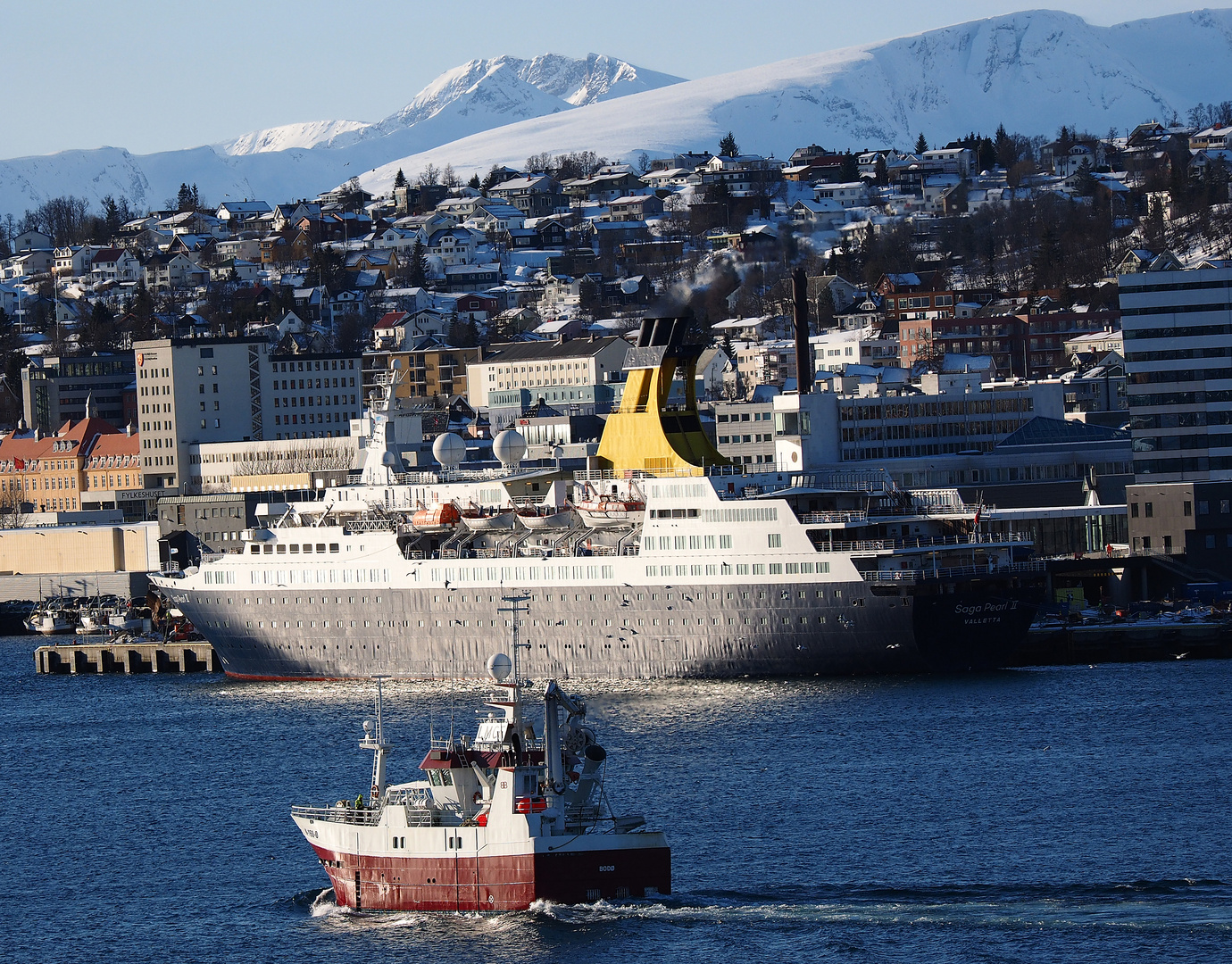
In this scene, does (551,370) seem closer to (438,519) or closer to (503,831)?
(438,519)

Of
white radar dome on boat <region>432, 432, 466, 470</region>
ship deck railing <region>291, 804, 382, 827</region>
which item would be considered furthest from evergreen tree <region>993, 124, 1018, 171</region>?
ship deck railing <region>291, 804, 382, 827</region>

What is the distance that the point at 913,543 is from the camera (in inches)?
2203

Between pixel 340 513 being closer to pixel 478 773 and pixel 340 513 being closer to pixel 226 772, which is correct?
pixel 226 772

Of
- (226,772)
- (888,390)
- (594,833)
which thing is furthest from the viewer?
(888,390)

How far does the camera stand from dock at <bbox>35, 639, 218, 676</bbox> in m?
73.7

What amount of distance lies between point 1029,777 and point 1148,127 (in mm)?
159637

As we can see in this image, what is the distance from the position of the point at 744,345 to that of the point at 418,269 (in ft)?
161

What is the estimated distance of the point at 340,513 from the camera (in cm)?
6700

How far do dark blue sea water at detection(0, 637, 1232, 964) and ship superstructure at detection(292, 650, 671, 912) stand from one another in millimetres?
414

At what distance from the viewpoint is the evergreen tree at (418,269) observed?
600 feet

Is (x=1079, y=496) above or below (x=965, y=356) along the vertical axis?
below

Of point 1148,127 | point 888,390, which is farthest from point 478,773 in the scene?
point 1148,127

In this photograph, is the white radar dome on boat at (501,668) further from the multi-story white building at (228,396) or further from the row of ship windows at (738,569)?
the multi-story white building at (228,396)

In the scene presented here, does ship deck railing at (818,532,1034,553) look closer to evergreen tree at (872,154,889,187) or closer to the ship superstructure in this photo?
the ship superstructure
